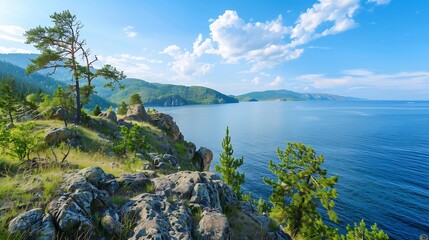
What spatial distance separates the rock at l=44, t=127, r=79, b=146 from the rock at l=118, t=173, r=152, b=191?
13.1 meters

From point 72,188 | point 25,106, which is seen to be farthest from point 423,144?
point 25,106

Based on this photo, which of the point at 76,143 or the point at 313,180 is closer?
the point at 76,143

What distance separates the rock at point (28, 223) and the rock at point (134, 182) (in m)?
3.65

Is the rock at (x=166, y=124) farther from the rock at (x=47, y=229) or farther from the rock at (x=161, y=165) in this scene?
the rock at (x=47, y=229)

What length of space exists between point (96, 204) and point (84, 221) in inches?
48.3

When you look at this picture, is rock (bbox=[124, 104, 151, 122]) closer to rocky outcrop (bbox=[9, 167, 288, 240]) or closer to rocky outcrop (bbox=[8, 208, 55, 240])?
rocky outcrop (bbox=[9, 167, 288, 240])

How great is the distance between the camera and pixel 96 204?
7.61 metres

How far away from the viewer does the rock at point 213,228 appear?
7.85m

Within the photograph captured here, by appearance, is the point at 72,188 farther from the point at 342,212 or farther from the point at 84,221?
the point at 342,212

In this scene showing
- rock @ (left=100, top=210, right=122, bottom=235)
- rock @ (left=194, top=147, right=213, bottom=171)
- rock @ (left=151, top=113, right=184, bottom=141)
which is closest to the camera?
rock @ (left=100, top=210, right=122, bottom=235)

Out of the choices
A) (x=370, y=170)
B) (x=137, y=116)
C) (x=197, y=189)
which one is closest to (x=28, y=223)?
(x=197, y=189)

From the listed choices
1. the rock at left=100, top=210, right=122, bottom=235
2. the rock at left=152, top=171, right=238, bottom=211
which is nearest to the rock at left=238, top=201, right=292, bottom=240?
the rock at left=152, top=171, right=238, bottom=211

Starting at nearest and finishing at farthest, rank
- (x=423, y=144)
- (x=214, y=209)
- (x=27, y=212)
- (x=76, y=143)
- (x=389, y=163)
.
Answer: (x=27, y=212) < (x=214, y=209) < (x=76, y=143) < (x=389, y=163) < (x=423, y=144)

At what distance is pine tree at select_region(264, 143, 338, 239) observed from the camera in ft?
76.2
